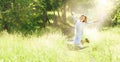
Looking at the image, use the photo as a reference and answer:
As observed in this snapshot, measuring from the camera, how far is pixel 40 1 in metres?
26.2

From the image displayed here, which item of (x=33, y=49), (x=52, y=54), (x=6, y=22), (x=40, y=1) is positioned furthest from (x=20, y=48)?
(x=40, y=1)

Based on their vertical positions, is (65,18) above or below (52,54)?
below

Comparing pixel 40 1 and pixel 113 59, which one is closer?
pixel 113 59

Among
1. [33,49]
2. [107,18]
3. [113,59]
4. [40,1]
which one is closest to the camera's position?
[113,59]

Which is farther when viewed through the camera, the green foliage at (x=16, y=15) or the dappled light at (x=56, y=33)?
the green foliage at (x=16, y=15)

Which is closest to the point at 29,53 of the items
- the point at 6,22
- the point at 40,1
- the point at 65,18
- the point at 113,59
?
the point at 113,59

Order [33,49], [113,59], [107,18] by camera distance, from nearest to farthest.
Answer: [113,59]
[33,49]
[107,18]

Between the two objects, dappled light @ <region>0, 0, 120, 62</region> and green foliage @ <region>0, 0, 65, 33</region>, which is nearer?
dappled light @ <region>0, 0, 120, 62</region>

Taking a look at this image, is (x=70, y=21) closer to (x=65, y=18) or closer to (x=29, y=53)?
(x=65, y=18)

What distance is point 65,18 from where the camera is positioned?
120ft

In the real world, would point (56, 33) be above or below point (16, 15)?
below

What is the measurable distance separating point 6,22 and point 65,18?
15.9 meters

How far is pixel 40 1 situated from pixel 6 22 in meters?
5.63

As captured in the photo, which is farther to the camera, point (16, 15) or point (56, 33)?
point (16, 15)
